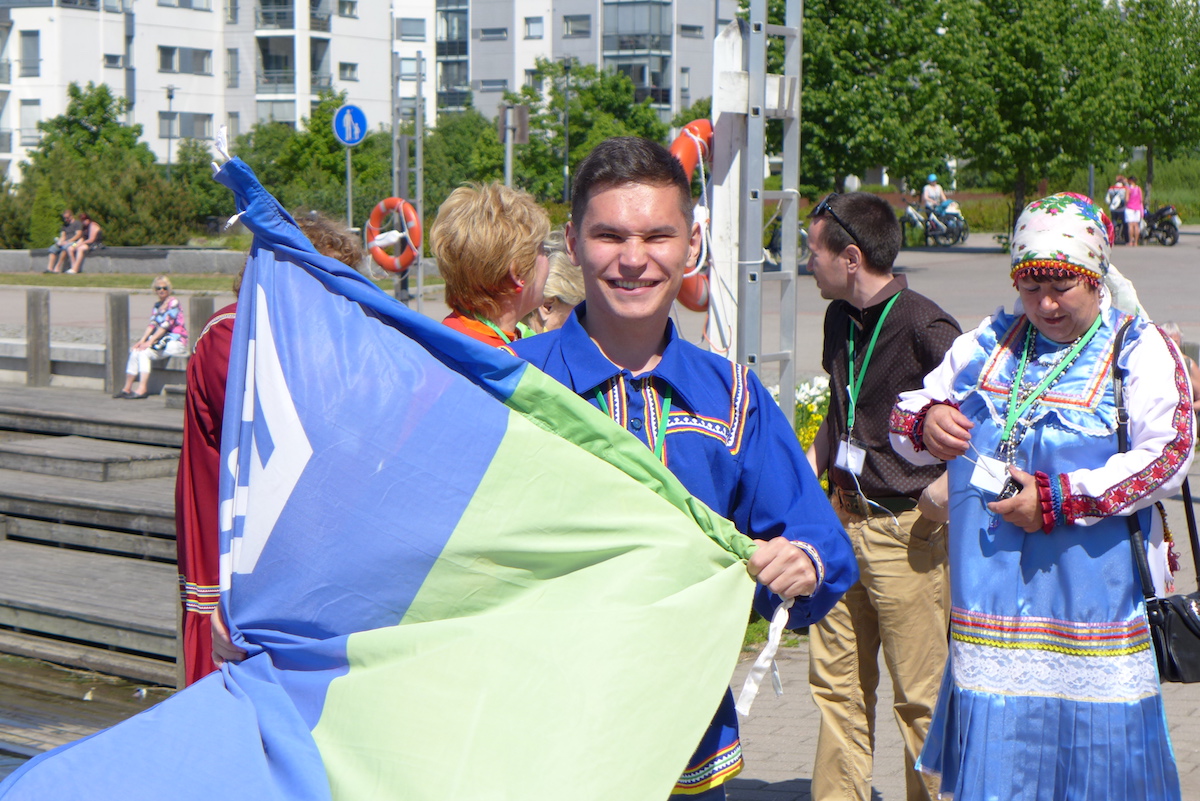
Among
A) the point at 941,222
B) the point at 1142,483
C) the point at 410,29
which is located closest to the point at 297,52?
the point at 410,29

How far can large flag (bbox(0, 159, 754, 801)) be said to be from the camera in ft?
7.14

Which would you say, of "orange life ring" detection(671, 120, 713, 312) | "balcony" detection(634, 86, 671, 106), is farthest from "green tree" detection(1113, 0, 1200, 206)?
"balcony" detection(634, 86, 671, 106)

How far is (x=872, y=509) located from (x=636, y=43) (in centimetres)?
8660

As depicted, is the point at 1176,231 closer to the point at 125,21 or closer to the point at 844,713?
the point at 844,713

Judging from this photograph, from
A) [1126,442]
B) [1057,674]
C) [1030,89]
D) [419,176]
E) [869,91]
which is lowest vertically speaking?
[1057,674]

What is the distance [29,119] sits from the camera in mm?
74688

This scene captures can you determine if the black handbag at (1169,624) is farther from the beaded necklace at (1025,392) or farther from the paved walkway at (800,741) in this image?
the paved walkway at (800,741)

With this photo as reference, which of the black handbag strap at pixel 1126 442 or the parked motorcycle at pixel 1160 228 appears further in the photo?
the parked motorcycle at pixel 1160 228

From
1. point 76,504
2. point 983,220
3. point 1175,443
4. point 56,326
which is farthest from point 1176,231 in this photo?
point 1175,443

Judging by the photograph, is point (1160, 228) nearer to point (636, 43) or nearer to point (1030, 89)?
point (1030, 89)

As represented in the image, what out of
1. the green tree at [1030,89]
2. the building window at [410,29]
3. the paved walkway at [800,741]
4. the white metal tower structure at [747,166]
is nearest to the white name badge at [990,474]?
the paved walkway at [800,741]

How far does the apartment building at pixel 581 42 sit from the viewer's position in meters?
87.6

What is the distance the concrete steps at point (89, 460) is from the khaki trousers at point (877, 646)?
675cm

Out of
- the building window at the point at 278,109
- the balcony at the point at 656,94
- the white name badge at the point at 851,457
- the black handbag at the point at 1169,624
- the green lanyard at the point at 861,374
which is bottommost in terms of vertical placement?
the black handbag at the point at 1169,624
